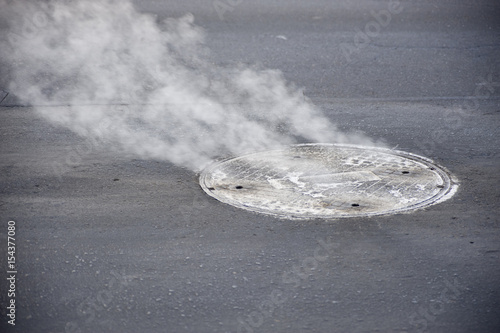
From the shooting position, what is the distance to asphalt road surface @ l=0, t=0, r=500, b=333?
343cm

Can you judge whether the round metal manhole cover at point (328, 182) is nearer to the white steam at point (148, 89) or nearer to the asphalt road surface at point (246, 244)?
the asphalt road surface at point (246, 244)

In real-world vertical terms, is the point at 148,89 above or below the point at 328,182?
above

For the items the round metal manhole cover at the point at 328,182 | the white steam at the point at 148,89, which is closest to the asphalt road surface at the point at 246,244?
the round metal manhole cover at the point at 328,182

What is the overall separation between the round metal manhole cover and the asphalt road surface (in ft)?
0.47

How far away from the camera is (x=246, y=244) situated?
13.7 feet

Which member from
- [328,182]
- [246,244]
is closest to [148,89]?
[328,182]

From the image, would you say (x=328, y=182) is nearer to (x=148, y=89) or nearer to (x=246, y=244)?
(x=246, y=244)

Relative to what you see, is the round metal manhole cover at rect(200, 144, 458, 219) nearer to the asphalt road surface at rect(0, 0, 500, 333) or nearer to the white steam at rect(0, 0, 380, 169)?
the asphalt road surface at rect(0, 0, 500, 333)

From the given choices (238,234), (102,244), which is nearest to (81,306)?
(102,244)

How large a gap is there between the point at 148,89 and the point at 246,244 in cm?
368

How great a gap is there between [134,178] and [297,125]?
77.1 inches

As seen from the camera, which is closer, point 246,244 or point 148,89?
point 246,244

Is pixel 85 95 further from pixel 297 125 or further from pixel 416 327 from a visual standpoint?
pixel 416 327

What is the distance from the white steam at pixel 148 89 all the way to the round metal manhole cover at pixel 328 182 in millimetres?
337
